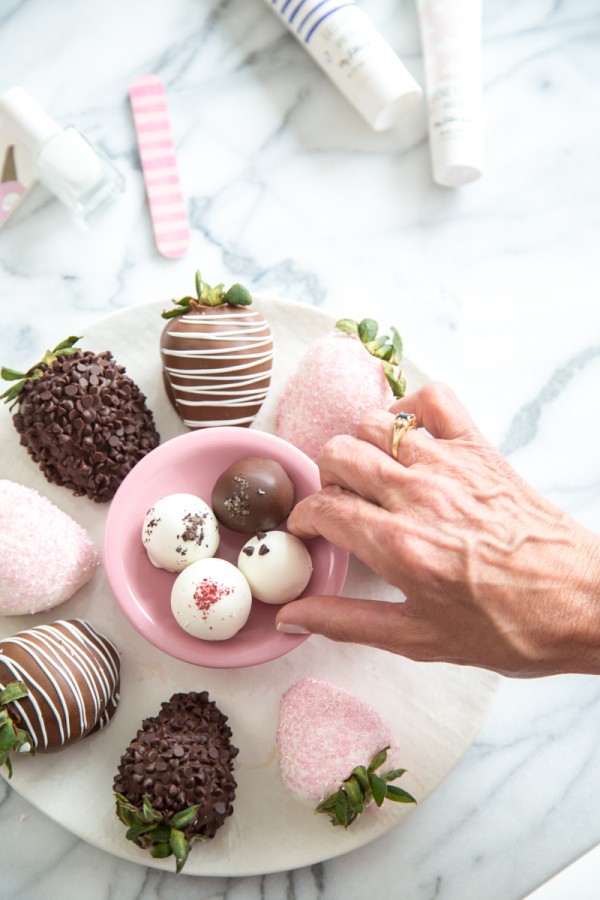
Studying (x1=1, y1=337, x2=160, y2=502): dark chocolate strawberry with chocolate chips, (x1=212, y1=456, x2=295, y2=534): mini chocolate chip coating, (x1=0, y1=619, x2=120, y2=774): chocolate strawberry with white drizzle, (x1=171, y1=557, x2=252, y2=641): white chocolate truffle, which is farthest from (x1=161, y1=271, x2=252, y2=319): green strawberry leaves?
(x1=0, y1=619, x2=120, y2=774): chocolate strawberry with white drizzle

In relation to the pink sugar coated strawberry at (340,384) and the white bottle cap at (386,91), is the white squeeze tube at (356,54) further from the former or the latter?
the pink sugar coated strawberry at (340,384)

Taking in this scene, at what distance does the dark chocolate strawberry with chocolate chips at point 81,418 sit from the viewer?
1.01 metres

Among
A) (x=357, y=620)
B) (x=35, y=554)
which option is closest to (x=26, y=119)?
(x=35, y=554)

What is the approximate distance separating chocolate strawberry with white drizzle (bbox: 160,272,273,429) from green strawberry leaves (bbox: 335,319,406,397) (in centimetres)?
12

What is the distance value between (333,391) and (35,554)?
1.38ft

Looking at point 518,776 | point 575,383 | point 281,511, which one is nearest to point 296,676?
point 281,511

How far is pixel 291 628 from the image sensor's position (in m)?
0.95

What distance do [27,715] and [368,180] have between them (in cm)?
93

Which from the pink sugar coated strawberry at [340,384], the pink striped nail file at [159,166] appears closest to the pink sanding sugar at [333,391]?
the pink sugar coated strawberry at [340,384]

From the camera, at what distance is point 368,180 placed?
130 cm

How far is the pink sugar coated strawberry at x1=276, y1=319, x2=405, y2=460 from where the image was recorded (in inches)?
40.3

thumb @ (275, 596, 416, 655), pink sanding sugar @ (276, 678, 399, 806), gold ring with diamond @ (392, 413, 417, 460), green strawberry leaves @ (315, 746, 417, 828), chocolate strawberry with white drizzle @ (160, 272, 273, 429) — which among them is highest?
chocolate strawberry with white drizzle @ (160, 272, 273, 429)

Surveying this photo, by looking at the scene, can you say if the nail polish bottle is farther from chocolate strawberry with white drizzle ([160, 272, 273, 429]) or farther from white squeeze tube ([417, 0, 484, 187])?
white squeeze tube ([417, 0, 484, 187])

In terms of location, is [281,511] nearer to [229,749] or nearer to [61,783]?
[229,749]
